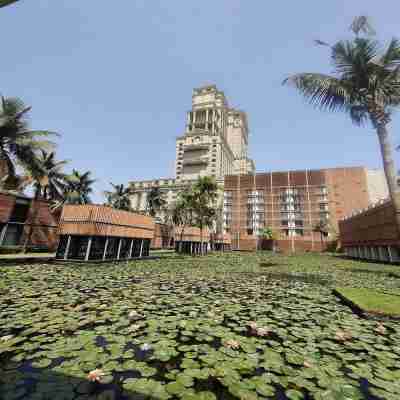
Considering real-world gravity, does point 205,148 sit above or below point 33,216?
above

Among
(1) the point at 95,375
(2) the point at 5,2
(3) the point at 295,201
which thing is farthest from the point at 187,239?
(3) the point at 295,201

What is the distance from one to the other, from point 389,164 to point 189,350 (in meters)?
9.86

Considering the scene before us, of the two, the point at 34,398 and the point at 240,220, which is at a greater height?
the point at 240,220

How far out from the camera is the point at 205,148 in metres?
95.8

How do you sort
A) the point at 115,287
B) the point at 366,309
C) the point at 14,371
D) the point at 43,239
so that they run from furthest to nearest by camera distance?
1. the point at 43,239
2. the point at 115,287
3. the point at 366,309
4. the point at 14,371

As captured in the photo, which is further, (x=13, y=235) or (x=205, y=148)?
(x=205, y=148)

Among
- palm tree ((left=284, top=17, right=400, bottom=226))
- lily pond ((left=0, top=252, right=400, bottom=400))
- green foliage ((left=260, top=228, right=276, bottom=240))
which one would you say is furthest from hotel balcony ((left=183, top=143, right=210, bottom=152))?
lily pond ((left=0, top=252, right=400, bottom=400))

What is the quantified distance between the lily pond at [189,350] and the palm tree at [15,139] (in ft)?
39.7

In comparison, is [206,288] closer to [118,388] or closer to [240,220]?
[118,388]

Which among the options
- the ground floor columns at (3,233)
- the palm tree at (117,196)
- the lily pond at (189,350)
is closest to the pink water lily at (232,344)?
the lily pond at (189,350)

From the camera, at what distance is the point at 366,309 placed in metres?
4.50

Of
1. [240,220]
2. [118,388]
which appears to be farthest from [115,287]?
[240,220]

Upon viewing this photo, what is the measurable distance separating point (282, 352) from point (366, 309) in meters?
2.95

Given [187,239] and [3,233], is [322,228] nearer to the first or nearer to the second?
[187,239]
